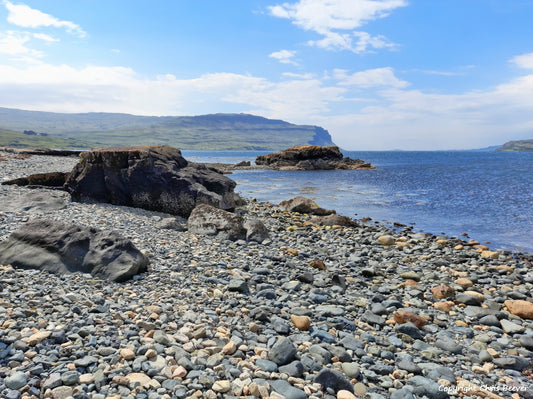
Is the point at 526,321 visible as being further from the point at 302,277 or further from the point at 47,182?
the point at 47,182

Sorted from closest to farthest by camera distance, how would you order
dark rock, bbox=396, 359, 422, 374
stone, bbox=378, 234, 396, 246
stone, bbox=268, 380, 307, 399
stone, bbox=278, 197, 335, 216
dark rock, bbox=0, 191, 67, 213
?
stone, bbox=268, 380, 307, 399
dark rock, bbox=396, 359, 422, 374
dark rock, bbox=0, 191, 67, 213
stone, bbox=378, 234, 396, 246
stone, bbox=278, 197, 335, 216

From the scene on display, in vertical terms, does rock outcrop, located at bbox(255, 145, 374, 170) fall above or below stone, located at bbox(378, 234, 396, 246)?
above

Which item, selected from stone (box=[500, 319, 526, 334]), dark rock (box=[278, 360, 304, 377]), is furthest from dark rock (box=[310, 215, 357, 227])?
dark rock (box=[278, 360, 304, 377])

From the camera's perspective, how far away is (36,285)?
691 centimetres

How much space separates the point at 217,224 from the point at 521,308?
930cm

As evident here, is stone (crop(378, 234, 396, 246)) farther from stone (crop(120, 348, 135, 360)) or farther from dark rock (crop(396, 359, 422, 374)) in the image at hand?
stone (crop(120, 348, 135, 360))

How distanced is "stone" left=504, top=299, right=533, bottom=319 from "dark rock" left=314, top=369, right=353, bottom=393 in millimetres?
5418

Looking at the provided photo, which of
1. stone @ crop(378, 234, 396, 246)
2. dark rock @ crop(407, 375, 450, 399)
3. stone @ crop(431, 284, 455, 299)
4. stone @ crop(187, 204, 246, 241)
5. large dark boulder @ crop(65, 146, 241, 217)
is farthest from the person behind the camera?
large dark boulder @ crop(65, 146, 241, 217)

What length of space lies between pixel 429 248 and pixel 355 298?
7534 mm

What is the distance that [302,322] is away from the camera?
261 inches

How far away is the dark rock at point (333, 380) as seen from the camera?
4.84m

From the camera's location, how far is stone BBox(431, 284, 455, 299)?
356 inches

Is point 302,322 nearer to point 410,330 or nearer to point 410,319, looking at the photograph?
point 410,330

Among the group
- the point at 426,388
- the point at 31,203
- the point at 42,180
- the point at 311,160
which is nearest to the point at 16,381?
the point at 426,388
